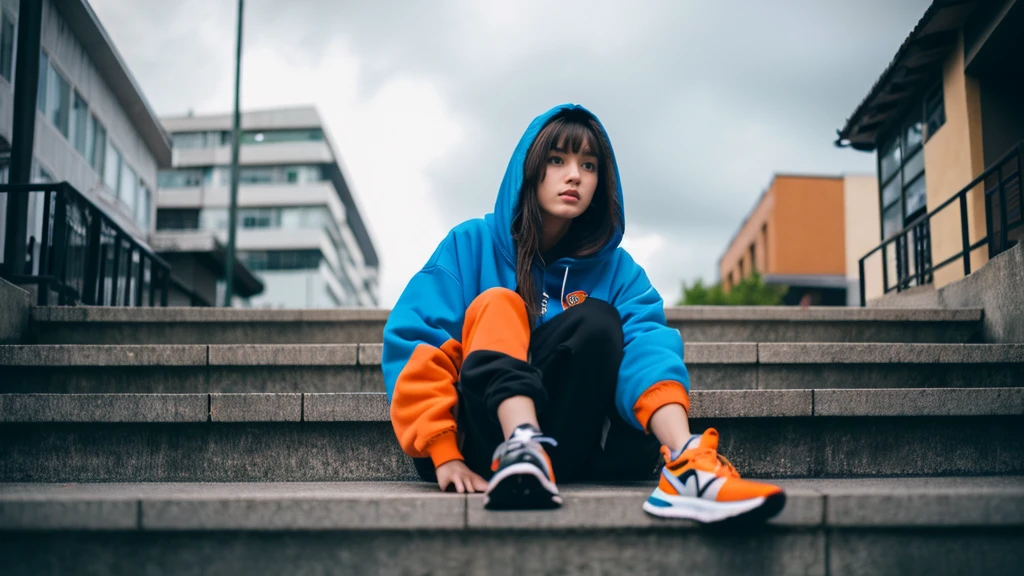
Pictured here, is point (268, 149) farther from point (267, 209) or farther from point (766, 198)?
point (766, 198)

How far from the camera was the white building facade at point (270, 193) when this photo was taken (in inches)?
2020

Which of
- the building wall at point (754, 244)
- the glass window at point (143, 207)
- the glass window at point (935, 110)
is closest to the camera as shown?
the glass window at point (935, 110)

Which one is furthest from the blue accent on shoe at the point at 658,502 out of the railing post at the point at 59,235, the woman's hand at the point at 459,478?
the railing post at the point at 59,235

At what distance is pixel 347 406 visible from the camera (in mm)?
2775

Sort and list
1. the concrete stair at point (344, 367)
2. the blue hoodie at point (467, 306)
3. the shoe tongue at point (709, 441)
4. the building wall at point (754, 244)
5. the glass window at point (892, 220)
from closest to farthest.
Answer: the shoe tongue at point (709, 441), the blue hoodie at point (467, 306), the concrete stair at point (344, 367), the glass window at point (892, 220), the building wall at point (754, 244)

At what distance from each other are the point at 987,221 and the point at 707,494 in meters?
5.06

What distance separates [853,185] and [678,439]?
32790 millimetres

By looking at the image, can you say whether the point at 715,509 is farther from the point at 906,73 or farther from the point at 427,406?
the point at 906,73

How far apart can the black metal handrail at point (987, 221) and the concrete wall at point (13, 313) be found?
562cm

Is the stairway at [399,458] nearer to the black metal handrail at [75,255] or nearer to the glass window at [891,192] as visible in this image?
the black metal handrail at [75,255]

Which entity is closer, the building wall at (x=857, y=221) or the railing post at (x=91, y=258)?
the railing post at (x=91, y=258)

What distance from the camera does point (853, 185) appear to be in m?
31.8

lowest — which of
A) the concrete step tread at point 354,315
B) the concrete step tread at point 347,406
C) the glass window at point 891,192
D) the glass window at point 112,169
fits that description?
the concrete step tread at point 347,406

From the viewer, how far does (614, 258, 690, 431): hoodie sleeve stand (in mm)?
2223
